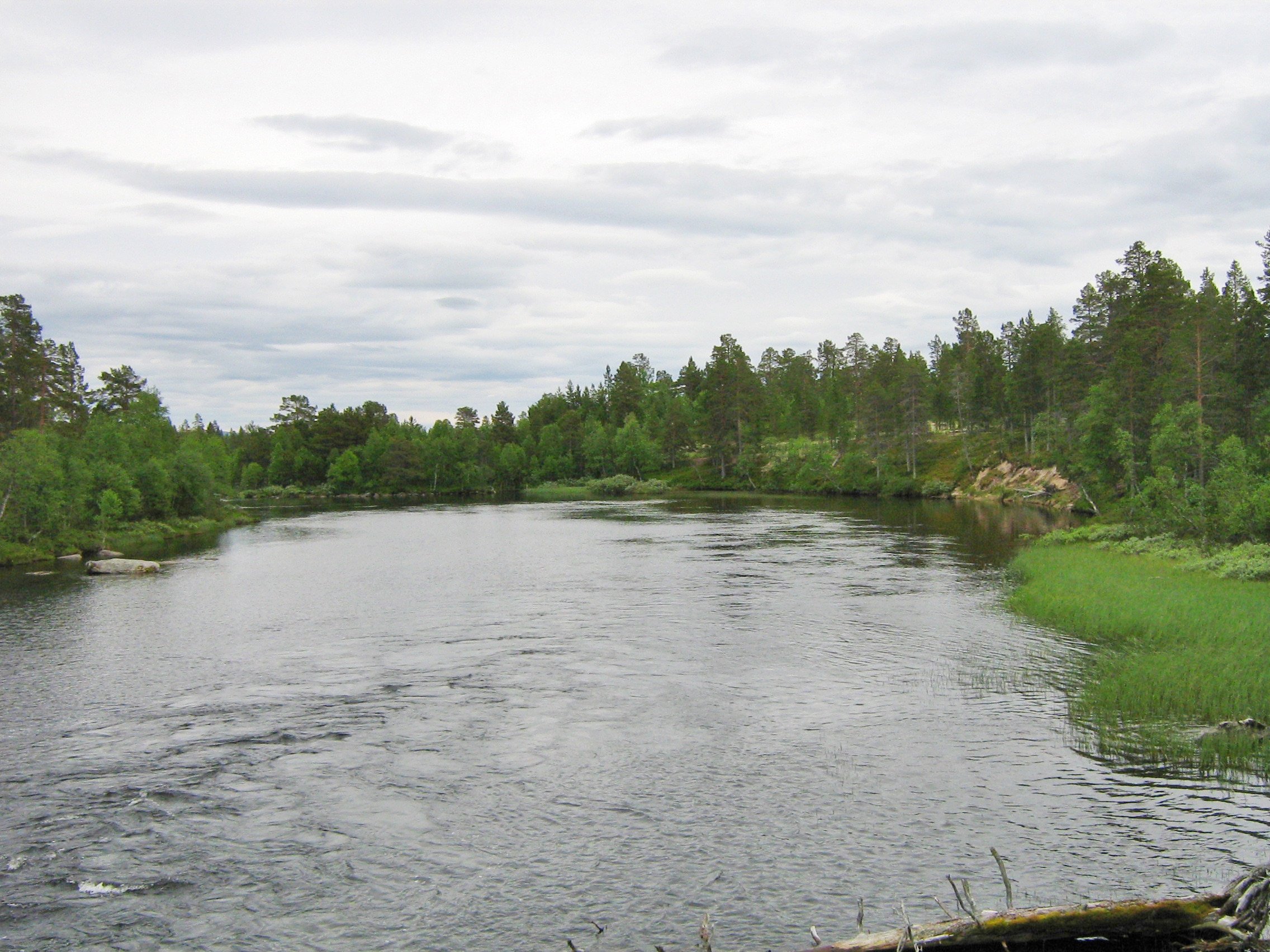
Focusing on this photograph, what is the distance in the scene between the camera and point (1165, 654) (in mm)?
27953

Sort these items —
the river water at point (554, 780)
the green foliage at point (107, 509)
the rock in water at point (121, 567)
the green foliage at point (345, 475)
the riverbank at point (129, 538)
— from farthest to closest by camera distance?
the green foliage at point (345, 475)
the green foliage at point (107, 509)
the riverbank at point (129, 538)
the rock in water at point (121, 567)
the river water at point (554, 780)

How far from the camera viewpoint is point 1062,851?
626 inches

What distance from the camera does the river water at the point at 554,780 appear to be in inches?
584

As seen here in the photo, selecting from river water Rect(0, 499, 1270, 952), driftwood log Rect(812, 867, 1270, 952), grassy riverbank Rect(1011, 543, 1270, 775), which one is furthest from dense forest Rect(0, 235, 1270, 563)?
driftwood log Rect(812, 867, 1270, 952)

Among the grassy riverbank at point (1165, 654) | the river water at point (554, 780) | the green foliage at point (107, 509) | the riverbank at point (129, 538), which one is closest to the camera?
the river water at point (554, 780)

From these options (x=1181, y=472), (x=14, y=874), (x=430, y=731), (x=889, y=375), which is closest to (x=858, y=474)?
(x=889, y=375)

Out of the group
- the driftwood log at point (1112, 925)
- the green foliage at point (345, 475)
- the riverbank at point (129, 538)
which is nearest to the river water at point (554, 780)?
the driftwood log at point (1112, 925)

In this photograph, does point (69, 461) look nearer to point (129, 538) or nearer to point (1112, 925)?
point (129, 538)

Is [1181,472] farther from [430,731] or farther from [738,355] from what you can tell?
[738,355]

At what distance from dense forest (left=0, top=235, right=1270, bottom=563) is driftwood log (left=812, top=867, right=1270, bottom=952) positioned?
39.5 meters

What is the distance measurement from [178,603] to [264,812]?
3245 cm

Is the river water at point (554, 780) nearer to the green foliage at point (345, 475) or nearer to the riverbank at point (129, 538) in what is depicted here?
the riverbank at point (129, 538)

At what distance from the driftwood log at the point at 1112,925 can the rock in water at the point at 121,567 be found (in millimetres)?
61406

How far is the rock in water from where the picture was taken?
59062 mm
